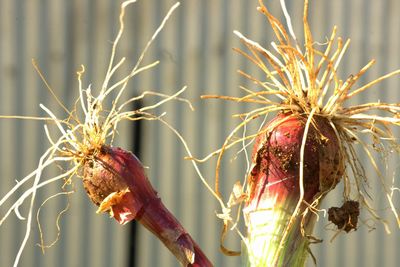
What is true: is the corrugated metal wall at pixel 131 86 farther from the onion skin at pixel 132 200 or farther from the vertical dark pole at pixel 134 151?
the onion skin at pixel 132 200

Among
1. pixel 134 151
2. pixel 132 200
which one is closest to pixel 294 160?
pixel 132 200

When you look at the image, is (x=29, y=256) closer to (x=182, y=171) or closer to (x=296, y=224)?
(x=182, y=171)

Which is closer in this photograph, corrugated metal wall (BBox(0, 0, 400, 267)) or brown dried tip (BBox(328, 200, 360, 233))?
brown dried tip (BBox(328, 200, 360, 233))

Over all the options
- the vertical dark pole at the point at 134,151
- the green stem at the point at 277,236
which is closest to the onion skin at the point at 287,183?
the green stem at the point at 277,236

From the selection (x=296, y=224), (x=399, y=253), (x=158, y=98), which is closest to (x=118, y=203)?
(x=296, y=224)

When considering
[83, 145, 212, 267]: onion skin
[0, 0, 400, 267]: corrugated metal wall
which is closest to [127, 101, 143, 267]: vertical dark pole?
[0, 0, 400, 267]: corrugated metal wall

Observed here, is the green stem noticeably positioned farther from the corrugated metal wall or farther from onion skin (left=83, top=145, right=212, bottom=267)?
the corrugated metal wall
